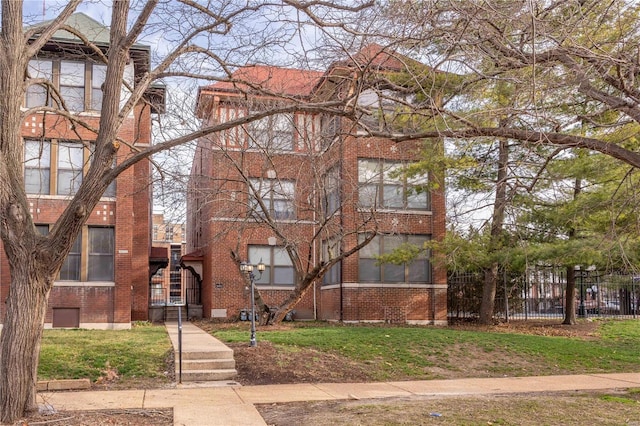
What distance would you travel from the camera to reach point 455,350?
587 inches

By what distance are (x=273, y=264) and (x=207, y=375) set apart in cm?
1462

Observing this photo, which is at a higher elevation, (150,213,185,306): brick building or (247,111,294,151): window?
(247,111,294,151): window

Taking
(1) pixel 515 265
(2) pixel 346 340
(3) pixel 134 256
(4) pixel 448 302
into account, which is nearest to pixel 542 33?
(2) pixel 346 340

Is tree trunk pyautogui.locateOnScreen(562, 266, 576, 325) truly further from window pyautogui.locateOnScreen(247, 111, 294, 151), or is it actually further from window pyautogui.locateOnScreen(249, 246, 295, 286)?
window pyautogui.locateOnScreen(247, 111, 294, 151)

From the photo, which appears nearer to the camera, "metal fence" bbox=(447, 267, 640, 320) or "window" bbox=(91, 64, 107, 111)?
"window" bbox=(91, 64, 107, 111)

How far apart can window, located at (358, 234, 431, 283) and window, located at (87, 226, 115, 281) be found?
8.60 metres

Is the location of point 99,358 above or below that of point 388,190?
below

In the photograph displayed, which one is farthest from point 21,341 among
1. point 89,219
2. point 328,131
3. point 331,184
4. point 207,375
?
point 89,219

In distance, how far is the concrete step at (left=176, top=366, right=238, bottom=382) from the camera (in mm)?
11438

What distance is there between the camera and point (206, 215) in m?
27.4

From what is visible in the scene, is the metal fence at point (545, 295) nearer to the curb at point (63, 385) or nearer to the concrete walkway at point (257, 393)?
the concrete walkway at point (257, 393)

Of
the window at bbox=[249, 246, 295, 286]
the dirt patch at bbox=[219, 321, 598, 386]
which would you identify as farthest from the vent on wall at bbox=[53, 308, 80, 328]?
the dirt patch at bbox=[219, 321, 598, 386]

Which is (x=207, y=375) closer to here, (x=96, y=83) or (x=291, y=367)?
(x=291, y=367)

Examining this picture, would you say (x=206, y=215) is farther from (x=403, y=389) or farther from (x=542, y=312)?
(x=403, y=389)
